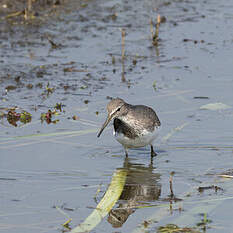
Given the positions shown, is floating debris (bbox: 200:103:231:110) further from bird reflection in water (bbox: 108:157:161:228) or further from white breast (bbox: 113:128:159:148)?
bird reflection in water (bbox: 108:157:161:228)

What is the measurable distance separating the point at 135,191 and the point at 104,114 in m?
2.88

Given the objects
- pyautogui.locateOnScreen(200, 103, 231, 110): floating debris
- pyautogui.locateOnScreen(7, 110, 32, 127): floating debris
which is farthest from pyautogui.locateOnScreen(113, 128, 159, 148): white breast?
pyautogui.locateOnScreen(7, 110, 32, 127): floating debris

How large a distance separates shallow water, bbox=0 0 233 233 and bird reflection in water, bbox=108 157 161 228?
2 centimetres

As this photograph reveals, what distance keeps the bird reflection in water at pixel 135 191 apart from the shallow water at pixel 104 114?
17 millimetres

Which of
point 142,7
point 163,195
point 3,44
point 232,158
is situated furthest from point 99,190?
point 142,7

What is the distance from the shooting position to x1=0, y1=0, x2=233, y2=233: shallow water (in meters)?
7.65

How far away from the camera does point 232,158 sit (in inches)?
367

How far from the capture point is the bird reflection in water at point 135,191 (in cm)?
745

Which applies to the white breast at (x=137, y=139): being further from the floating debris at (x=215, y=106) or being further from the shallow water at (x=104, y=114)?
the floating debris at (x=215, y=106)

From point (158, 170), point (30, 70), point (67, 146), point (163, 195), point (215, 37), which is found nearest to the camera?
point (163, 195)

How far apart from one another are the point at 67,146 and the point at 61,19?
6.67 meters

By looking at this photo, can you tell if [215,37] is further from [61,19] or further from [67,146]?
[67,146]

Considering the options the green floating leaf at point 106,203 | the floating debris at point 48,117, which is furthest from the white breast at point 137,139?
the floating debris at point 48,117

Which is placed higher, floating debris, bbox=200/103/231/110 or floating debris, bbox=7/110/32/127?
floating debris, bbox=200/103/231/110
